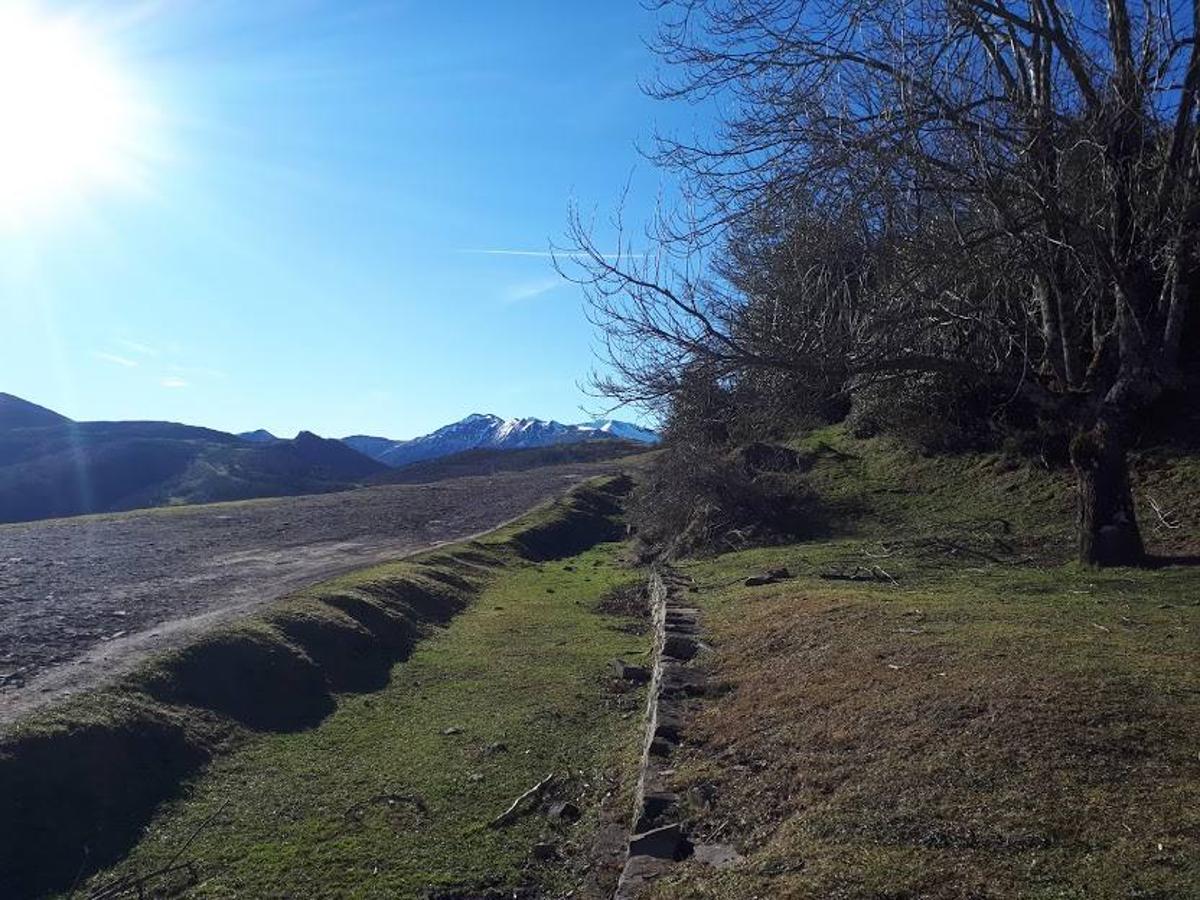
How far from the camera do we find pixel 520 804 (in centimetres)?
682

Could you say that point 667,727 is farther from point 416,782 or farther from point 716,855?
point 716,855

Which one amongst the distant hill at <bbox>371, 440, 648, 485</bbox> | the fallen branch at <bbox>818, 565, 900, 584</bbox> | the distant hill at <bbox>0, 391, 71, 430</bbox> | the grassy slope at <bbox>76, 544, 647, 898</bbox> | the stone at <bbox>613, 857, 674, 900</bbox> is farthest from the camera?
the distant hill at <bbox>0, 391, 71, 430</bbox>

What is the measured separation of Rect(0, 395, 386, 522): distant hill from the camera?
55562mm

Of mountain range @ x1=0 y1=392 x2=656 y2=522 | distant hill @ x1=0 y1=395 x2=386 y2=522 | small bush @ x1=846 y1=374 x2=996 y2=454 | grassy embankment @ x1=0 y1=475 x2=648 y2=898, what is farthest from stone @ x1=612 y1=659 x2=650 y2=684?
distant hill @ x1=0 y1=395 x2=386 y2=522

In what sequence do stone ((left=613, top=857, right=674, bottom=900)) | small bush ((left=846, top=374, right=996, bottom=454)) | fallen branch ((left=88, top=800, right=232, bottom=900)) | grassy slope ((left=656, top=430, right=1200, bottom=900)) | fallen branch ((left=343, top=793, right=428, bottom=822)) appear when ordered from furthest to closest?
small bush ((left=846, top=374, right=996, bottom=454)), fallen branch ((left=343, top=793, right=428, bottom=822)), fallen branch ((left=88, top=800, right=232, bottom=900)), stone ((left=613, top=857, right=674, bottom=900)), grassy slope ((left=656, top=430, right=1200, bottom=900))

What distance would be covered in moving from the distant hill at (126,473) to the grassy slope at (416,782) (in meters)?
44.6

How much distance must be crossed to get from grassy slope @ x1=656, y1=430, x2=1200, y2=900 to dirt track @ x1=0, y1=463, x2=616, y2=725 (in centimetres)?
587

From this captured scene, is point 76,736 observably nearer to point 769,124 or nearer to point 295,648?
point 295,648

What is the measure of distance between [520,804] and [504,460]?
212 ft

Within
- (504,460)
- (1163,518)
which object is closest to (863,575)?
(1163,518)

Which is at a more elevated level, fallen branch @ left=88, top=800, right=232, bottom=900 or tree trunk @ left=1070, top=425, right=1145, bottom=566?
tree trunk @ left=1070, top=425, right=1145, bottom=566

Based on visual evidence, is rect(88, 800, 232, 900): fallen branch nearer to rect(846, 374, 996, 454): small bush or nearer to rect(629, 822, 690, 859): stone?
rect(629, 822, 690, 859): stone

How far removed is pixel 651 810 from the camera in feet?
18.4

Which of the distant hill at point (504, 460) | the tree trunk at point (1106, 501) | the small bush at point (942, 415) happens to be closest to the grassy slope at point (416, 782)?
the tree trunk at point (1106, 501)
